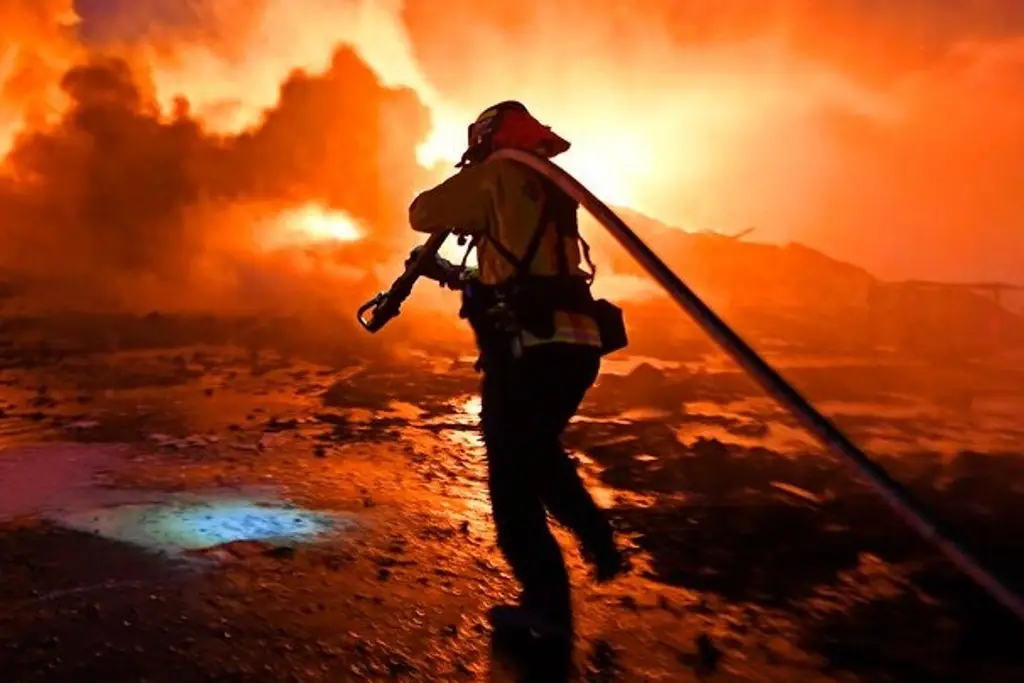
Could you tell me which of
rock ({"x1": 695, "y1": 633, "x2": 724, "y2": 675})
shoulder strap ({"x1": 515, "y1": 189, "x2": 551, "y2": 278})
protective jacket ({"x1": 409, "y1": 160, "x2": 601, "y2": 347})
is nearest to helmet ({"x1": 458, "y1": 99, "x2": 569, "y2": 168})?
protective jacket ({"x1": 409, "y1": 160, "x2": 601, "y2": 347})

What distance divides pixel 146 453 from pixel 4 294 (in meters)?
13.4

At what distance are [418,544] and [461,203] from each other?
5.48ft

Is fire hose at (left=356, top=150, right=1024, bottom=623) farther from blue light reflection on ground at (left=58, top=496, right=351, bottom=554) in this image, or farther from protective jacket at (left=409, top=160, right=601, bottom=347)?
blue light reflection on ground at (left=58, top=496, right=351, bottom=554)

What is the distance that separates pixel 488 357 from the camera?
3127mm

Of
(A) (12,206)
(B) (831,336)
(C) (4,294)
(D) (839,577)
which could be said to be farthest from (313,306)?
(D) (839,577)

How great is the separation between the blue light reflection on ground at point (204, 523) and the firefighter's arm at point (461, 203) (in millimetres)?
1691

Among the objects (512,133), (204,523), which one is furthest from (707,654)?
(204,523)

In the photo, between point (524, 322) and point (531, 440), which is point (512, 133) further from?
point (531, 440)

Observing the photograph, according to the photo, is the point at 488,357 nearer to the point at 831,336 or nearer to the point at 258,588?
the point at 258,588

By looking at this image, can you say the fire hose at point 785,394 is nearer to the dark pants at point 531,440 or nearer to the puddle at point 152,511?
the dark pants at point 531,440

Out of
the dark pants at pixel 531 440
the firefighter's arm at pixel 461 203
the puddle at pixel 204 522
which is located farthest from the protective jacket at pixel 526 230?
the puddle at pixel 204 522

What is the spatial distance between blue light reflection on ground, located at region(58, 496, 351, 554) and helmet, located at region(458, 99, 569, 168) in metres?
2.05

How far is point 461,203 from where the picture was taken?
297 cm

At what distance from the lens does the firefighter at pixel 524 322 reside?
2.84 metres
